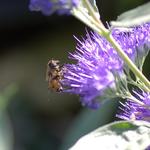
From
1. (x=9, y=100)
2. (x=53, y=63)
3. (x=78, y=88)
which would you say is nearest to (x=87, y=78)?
(x=78, y=88)

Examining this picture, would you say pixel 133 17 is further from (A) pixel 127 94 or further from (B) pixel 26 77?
(B) pixel 26 77

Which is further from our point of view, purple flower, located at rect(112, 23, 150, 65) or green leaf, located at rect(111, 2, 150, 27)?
purple flower, located at rect(112, 23, 150, 65)

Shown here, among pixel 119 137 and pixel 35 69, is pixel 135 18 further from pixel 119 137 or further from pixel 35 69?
pixel 35 69

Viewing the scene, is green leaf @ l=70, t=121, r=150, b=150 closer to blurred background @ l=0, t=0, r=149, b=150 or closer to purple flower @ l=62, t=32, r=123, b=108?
purple flower @ l=62, t=32, r=123, b=108

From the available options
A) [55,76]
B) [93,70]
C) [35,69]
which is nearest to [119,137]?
[93,70]

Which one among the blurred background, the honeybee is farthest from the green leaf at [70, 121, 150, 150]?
the blurred background
